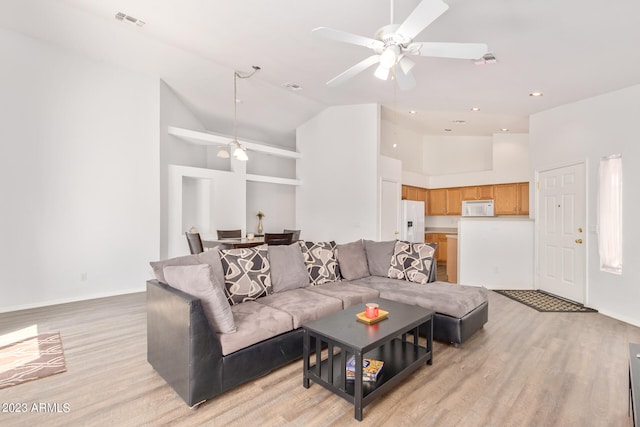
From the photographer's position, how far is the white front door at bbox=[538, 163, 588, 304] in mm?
4441

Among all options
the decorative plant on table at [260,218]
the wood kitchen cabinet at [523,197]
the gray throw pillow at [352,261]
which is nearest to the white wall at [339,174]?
the decorative plant on table at [260,218]

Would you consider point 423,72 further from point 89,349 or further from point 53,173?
point 53,173

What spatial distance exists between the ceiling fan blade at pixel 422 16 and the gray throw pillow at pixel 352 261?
99.5 inches

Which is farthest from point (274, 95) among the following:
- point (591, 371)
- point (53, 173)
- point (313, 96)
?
point (591, 371)

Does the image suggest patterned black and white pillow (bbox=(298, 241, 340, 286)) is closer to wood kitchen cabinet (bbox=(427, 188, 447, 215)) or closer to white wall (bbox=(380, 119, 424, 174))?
white wall (bbox=(380, 119, 424, 174))

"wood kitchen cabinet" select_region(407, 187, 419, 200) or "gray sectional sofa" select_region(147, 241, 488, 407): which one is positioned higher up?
"wood kitchen cabinet" select_region(407, 187, 419, 200)

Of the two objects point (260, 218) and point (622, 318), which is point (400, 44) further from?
point (260, 218)

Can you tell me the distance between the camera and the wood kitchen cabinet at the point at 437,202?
8.17 meters

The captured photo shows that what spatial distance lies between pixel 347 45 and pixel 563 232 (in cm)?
424

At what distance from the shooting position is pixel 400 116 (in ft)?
21.5

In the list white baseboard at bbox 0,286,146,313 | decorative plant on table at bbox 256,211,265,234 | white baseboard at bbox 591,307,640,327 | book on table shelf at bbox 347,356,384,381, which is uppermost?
decorative plant on table at bbox 256,211,265,234

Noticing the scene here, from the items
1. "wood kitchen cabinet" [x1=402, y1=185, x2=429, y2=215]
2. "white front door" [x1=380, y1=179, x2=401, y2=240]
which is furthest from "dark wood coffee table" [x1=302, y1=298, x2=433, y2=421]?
"wood kitchen cabinet" [x1=402, y1=185, x2=429, y2=215]

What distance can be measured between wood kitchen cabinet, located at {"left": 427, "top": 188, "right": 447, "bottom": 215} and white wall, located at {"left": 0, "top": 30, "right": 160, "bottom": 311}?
659 cm

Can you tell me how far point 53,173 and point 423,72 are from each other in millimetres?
5153
